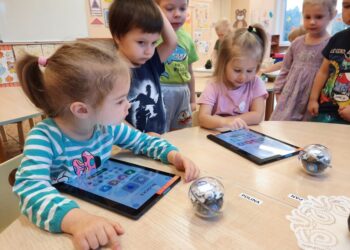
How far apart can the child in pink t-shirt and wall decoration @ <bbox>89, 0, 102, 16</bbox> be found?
7.18 ft

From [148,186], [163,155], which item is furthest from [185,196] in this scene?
[163,155]

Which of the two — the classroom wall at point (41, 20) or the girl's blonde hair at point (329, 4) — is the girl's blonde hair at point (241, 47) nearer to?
the girl's blonde hair at point (329, 4)

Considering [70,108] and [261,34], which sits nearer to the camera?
[70,108]

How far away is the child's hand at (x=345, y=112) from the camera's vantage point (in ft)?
4.46

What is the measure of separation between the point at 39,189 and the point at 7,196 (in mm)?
315

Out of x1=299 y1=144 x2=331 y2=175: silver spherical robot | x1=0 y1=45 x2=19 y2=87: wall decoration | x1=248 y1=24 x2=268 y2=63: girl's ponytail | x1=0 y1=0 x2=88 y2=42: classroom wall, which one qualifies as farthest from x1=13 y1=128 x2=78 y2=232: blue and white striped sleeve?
x1=0 y1=45 x2=19 y2=87: wall decoration

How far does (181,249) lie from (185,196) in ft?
0.54

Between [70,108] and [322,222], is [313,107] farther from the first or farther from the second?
[70,108]

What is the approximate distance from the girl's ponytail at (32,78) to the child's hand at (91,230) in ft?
1.09

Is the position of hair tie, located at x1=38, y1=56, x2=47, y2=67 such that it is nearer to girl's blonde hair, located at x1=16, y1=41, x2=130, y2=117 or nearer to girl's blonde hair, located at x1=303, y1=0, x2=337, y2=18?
girl's blonde hair, located at x1=16, y1=41, x2=130, y2=117

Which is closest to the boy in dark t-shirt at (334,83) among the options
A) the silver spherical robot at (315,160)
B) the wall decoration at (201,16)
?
the silver spherical robot at (315,160)

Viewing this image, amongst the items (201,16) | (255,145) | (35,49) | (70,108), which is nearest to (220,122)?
(255,145)

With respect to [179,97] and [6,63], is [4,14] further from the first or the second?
[179,97]

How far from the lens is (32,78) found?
689 millimetres
